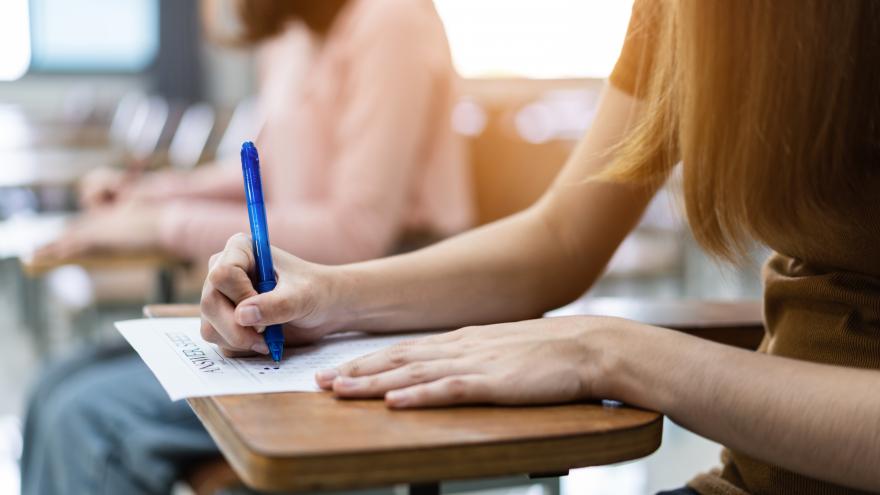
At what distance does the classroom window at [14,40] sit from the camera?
731 centimetres

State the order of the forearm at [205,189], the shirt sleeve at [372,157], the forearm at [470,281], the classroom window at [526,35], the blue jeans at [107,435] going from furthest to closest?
the classroom window at [526,35] < the forearm at [205,189] < the shirt sleeve at [372,157] < the blue jeans at [107,435] < the forearm at [470,281]

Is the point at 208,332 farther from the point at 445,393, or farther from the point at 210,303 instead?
the point at 445,393

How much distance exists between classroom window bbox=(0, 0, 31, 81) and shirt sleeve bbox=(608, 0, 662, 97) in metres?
7.32

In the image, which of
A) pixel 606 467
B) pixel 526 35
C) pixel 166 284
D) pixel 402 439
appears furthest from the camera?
pixel 526 35

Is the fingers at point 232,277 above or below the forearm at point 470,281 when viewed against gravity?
above

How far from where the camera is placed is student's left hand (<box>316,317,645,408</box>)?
573 mm

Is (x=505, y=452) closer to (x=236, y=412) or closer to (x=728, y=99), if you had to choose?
(x=236, y=412)

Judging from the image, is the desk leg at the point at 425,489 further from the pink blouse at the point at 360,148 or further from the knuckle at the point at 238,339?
the pink blouse at the point at 360,148

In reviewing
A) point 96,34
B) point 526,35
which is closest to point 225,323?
point 526,35

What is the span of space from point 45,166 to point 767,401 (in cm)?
298

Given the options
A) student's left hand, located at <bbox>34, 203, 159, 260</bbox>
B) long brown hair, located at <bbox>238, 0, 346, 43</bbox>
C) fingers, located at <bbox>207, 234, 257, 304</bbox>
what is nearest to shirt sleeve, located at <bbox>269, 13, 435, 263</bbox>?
long brown hair, located at <bbox>238, 0, 346, 43</bbox>

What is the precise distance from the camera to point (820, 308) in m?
0.73

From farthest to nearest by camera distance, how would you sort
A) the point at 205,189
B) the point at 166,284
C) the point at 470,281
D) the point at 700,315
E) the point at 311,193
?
the point at 205,189, the point at 166,284, the point at 311,193, the point at 700,315, the point at 470,281

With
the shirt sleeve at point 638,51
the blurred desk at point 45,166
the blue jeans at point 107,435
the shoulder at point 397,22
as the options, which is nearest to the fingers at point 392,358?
the shirt sleeve at point 638,51
